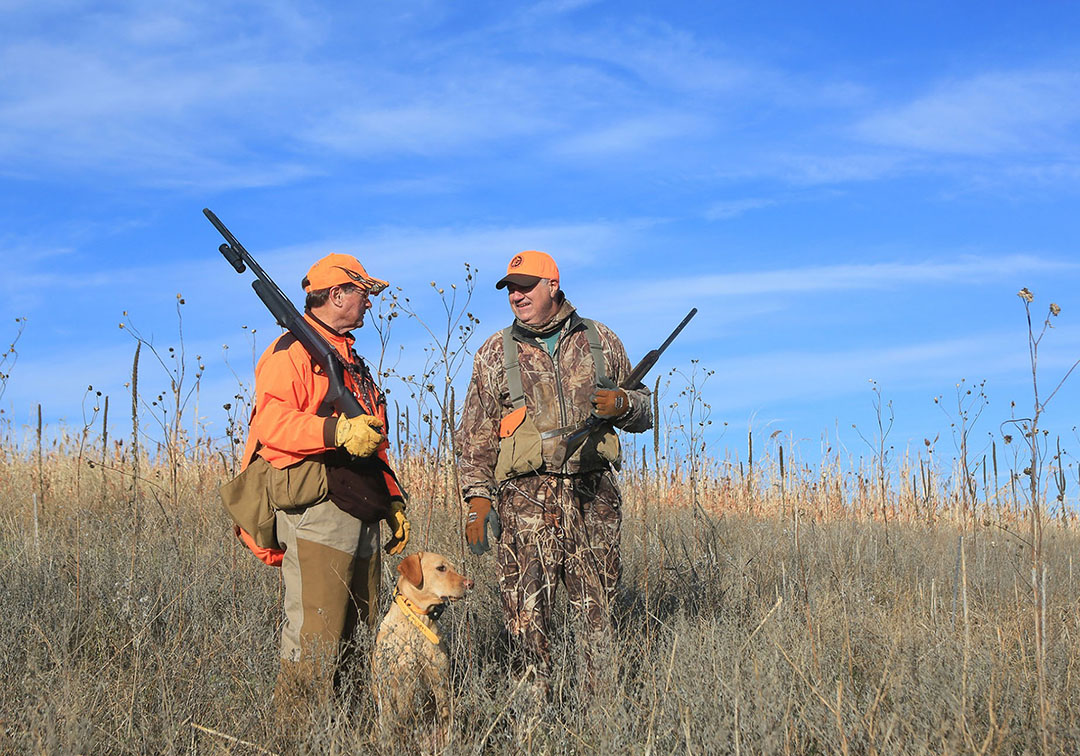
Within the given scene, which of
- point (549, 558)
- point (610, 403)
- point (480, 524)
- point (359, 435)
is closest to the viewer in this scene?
point (359, 435)

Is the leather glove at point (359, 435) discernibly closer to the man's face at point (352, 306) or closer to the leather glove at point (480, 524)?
the man's face at point (352, 306)

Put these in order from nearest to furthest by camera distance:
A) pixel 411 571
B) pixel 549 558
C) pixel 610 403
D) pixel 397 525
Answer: pixel 411 571, pixel 397 525, pixel 610 403, pixel 549 558

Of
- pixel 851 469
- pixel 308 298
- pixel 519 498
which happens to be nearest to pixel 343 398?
pixel 308 298

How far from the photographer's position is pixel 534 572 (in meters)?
4.54

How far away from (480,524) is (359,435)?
120cm

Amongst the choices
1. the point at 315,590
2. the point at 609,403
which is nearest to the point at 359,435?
the point at 315,590

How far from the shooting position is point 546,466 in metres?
4.52

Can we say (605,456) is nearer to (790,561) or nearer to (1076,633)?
(1076,633)

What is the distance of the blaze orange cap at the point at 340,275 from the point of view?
4.09 metres

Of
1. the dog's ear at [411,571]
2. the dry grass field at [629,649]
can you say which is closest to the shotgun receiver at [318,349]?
the dog's ear at [411,571]

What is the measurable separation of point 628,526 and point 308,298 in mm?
4830

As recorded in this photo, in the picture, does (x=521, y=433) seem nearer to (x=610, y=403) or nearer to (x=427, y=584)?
(x=610, y=403)

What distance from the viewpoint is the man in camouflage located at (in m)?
4.53

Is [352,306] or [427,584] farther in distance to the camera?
[352,306]
